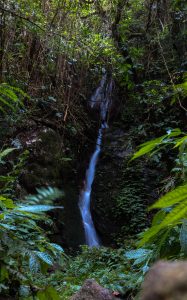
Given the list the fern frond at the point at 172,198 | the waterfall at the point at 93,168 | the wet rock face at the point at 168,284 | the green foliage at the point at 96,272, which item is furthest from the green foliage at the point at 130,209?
the wet rock face at the point at 168,284

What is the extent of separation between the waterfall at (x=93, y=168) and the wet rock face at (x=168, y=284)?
7.97 meters

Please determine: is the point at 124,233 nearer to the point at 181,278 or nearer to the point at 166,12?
the point at 166,12

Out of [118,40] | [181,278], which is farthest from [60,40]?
Result: [181,278]

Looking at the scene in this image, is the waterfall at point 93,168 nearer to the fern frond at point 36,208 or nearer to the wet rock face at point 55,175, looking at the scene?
the wet rock face at point 55,175

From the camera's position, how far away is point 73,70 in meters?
8.20

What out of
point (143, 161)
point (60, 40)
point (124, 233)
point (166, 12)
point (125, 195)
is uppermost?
point (166, 12)

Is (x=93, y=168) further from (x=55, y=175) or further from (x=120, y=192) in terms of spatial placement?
(x=55, y=175)

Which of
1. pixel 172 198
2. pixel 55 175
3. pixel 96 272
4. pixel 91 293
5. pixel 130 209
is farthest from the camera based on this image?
pixel 130 209

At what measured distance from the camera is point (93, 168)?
10.3 metres

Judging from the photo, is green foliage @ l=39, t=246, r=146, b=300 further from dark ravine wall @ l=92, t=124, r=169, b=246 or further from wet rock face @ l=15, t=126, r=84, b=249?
dark ravine wall @ l=92, t=124, r=169, b=246

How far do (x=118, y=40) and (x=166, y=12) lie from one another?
130cm

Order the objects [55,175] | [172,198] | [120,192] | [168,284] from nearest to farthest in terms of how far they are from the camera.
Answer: [168,284] < [172,198] < [55,175] < [120,192]

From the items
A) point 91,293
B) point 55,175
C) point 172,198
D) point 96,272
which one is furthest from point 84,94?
point 172,198

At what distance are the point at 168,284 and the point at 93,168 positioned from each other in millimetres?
9904
